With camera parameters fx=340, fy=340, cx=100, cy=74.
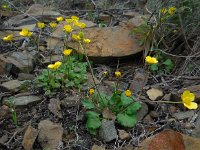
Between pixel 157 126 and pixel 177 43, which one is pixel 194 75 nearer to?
pixel 177 43

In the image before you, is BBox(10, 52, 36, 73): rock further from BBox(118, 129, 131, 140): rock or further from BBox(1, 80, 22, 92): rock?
BBox(118, 129, 131, 140): rock

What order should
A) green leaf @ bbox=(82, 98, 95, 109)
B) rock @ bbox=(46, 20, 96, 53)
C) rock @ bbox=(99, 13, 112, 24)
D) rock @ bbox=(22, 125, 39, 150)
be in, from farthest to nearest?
Answer: 1. rock @ bbox=(99, 13, 112, 24)
2. rock @ bbox=(46, 20, 96, 53)
3. green leaf @ bbox=(82, 98, 95, 109)
4. rock @ bbox=(22, 125, 39, 150)

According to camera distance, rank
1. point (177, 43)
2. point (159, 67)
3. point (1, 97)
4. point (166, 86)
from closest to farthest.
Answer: point (1, 97), point (166, 86), point (159, 67), point (177, 43)

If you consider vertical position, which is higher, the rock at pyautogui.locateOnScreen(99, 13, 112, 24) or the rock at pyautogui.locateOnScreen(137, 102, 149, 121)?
the rock at pyautogui.locateOnScreen(99, 13, 112, 24)

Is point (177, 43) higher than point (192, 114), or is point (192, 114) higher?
point (177, 43)

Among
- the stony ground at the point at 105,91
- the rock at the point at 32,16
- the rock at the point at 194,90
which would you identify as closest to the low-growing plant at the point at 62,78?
the stony ground at the point at 105,91

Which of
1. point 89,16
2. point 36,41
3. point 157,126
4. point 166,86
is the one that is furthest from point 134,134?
point 89,16

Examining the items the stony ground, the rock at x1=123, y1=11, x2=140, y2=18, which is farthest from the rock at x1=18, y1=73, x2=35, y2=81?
the rock at x1=123, y1=11, x2=140, y2=18
